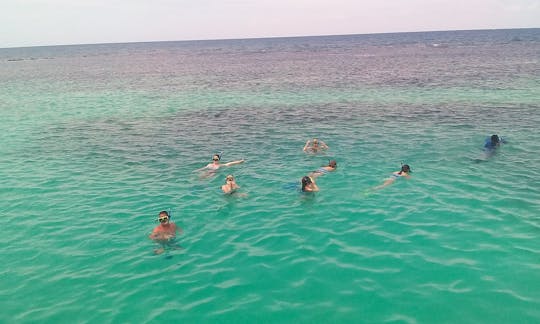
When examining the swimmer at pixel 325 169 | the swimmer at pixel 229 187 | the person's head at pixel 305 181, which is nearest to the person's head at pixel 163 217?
the swimmer at pixel 229 187

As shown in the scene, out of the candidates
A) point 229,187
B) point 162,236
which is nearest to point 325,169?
point 229,187

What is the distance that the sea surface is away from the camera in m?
10.6

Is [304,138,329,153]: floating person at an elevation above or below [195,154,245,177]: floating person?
above

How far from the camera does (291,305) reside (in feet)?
34.3

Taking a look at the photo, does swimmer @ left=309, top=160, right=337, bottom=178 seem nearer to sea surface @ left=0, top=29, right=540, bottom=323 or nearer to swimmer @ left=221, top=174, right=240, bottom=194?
sea surface @ left=0, top=29, right=540, bottom=323

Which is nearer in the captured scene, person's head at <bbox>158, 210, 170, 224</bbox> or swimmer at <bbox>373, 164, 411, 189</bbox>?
person's head at <bbox>158, 210, 170, 224</bbox>

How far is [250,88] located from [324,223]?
41232 millimetres

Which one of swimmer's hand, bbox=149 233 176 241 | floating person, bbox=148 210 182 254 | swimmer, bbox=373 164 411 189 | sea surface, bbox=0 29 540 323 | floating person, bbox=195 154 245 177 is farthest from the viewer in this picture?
floating person, bbox=195 154 245 177

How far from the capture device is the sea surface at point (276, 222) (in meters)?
10.6

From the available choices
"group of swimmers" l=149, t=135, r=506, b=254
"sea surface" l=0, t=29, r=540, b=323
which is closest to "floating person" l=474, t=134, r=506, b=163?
"group of swimmers" l=149, t=135, r=506, b=254

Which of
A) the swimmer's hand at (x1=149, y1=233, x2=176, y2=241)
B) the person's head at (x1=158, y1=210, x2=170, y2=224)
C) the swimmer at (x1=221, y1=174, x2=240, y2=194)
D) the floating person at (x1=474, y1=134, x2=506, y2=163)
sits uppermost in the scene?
→ the floating person at (x1=474, y1=134, x2=506, y2=163)

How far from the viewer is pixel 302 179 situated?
17391 millimetres

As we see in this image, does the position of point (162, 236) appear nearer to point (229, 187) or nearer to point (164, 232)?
point (164, 232)

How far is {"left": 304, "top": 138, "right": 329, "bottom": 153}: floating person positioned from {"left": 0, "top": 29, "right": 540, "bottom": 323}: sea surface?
529mm
